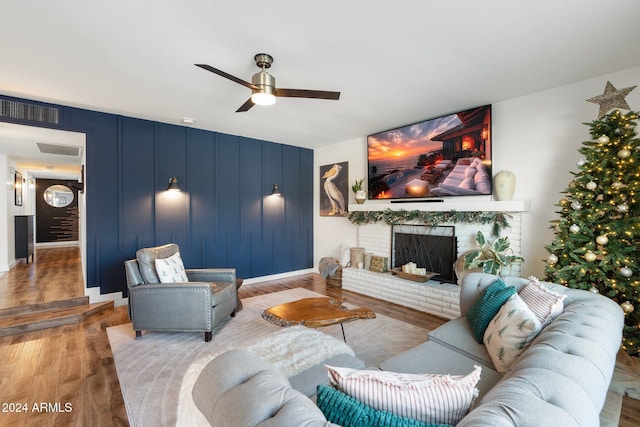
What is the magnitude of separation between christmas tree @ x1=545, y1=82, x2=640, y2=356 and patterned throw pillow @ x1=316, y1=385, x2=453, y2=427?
270 cm

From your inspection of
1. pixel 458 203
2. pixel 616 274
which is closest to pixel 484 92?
pixel 458 203

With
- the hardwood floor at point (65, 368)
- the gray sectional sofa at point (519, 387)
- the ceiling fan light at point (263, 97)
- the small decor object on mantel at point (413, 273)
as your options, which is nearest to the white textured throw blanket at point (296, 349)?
the gray sectional sofa at point (519, 387)

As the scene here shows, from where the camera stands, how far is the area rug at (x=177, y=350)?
2.02 metres

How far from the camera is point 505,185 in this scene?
11.6 feet

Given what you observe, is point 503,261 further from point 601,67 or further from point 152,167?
point 152,167

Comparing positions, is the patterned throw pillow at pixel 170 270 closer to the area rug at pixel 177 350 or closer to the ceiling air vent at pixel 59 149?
the area rug at pixel 177 350

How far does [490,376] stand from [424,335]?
1685 mm

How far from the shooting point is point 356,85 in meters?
3.15

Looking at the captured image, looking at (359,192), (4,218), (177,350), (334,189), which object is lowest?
(177,350)

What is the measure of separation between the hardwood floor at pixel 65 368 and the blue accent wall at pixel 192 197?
2.88 feet

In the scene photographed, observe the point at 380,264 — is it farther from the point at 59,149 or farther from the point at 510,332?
the point at 59,149

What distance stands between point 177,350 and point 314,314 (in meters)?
1.43

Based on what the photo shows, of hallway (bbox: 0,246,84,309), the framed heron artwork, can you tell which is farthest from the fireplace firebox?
hallway (bbox: 0,246,84,309)

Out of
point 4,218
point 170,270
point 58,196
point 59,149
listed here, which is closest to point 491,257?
point 170,270
